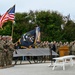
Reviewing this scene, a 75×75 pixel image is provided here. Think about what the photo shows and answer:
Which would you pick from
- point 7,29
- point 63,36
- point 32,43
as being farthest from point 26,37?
point 63,36

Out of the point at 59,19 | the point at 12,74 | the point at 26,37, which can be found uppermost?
the point at 59,19

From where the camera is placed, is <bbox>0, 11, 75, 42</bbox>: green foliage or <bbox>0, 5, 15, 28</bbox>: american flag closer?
<bbox>0, 5, 15, 28</bbox>: american flag

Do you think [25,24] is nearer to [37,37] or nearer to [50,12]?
[50,12]

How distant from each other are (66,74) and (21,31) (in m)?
40.9

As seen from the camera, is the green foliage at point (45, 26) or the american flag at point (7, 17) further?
the green foliage at point (45, 26)

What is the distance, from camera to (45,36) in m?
56.0

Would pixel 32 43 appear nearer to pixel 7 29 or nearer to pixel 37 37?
pixel 37 37

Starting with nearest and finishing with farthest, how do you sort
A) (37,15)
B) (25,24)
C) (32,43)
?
(32,43), (25,24), (37,15)

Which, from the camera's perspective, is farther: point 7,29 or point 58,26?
point 58,26

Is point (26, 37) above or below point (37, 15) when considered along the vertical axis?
below

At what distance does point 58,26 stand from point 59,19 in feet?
7.75

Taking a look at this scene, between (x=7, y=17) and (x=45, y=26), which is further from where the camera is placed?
(x=45, y=26)

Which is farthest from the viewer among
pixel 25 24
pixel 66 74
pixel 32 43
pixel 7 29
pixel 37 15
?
pixel 37 15

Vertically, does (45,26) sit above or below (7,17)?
above
